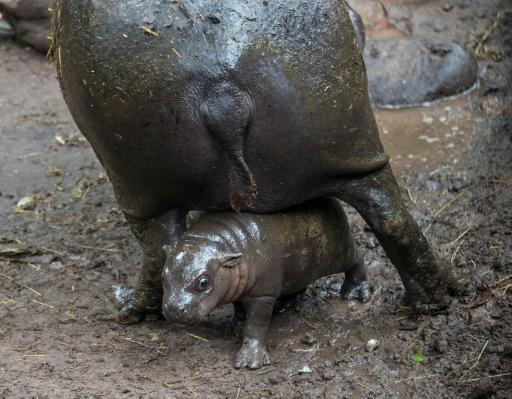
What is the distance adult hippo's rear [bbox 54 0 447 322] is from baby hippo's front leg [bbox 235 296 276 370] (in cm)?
50

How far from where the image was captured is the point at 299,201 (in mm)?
4289

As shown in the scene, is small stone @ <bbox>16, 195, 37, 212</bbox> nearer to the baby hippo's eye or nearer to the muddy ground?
the muddy ground

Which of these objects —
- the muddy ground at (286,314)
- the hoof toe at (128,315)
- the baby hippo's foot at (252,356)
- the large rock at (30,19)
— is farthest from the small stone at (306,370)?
the large rock at (30,19)

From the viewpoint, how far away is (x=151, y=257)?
4480 mm

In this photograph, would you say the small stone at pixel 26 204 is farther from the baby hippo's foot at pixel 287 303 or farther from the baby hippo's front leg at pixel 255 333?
the baby hippo's front leg at pixel 255 333

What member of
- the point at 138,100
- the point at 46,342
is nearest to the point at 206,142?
the point at 138,100

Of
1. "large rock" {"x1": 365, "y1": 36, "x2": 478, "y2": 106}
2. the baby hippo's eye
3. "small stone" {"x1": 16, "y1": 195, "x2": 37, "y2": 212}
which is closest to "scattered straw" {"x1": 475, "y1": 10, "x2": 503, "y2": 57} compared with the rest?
"large rock" {"x1": 365, "y1": 36, "x2": 478, "y2": 106}

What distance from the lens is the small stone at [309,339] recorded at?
4.58 metres

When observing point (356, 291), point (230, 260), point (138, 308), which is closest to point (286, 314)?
point (356, 291)

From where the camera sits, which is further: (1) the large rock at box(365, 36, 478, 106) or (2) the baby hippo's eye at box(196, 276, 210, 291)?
(1) the large rock at box(365, 36, 478, 106)

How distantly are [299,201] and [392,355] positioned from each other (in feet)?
3.04

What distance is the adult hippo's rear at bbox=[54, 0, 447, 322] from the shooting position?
12.3 feet

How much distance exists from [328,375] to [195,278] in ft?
2.87

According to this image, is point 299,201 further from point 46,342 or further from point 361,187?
point 46,342
